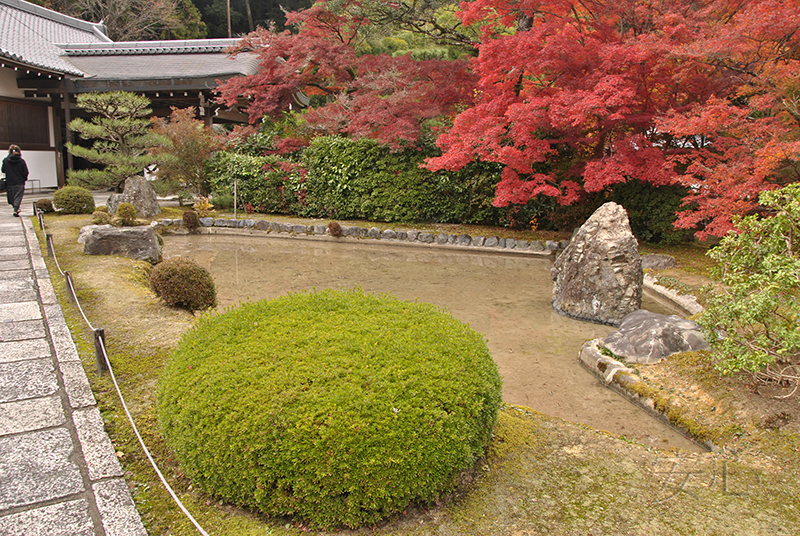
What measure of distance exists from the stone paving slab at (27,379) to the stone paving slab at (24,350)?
95 mm

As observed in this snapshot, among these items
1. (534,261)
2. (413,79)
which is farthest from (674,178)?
(413,79)

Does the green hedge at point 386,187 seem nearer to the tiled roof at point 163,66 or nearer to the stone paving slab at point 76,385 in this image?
the tiled roof at point 163,66

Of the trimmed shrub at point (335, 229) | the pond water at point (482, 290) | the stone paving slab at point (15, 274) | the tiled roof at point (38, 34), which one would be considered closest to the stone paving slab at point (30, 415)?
the pond water at point (482, 290)

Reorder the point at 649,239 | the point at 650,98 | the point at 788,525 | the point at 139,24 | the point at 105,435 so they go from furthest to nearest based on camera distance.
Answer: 1. the point at 139,24
2. the point at 649,239
3. the point at 650,98
4. the point at 105,435
5. the point at 788,525

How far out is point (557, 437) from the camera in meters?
3.28

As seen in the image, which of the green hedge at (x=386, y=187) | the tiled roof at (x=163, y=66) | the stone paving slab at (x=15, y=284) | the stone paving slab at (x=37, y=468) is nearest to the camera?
the stone paving slab at (x=37, y=468)

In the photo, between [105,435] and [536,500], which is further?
[105,435]

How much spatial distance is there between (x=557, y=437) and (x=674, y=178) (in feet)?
22.8

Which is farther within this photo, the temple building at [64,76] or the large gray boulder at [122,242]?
the temple building at [64,76]

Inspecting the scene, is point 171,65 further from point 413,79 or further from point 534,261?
point 534,261

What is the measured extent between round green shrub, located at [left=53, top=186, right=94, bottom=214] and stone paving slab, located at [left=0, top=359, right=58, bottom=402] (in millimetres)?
9845

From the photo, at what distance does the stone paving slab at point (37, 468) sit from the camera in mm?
2451

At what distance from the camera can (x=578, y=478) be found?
9.18 feet

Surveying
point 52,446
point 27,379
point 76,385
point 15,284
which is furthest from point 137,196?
point 52,446
